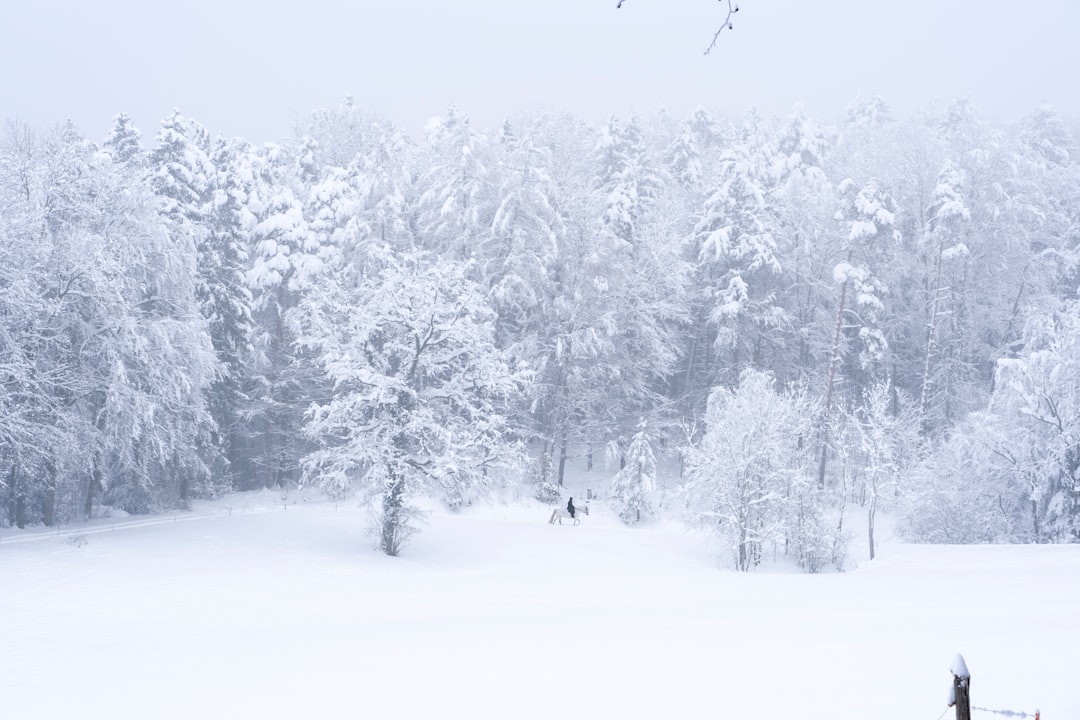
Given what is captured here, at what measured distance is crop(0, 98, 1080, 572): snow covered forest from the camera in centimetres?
2466

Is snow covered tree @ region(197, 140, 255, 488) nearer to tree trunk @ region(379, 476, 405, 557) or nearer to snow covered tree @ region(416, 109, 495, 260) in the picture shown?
snow covered tree @ region(416, 109, 495, 260)

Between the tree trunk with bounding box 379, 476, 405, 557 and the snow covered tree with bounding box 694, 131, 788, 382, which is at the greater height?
the snow covered tree with bounding box 694, 131, 788, 382

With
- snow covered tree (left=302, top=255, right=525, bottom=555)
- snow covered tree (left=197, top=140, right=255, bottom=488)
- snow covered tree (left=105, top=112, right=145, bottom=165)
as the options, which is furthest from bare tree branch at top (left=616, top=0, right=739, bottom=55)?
snow covered tree (left=105, top=112, right=145, bottom=165)

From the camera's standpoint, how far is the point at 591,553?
2633 centimetres

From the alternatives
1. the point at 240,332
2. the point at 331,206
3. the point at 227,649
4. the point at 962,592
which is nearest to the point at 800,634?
the point at 962,592

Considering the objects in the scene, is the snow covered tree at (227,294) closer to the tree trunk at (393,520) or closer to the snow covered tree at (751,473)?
the tree trunk at (393,520)

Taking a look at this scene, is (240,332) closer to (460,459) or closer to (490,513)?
(490,513)

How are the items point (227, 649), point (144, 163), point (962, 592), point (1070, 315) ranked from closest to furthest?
1. point (227, 649)
2. point (962, 592)
3. point (1070, 315)
4. point (144, 163)

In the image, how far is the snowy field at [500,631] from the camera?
9328 millimetres

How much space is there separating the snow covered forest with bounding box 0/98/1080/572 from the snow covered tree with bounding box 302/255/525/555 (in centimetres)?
12

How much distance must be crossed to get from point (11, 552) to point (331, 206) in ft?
76.1

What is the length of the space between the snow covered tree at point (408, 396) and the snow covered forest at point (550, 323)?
0.12 meters

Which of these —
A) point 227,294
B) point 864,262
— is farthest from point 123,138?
point 864,262

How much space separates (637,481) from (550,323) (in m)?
8.84
